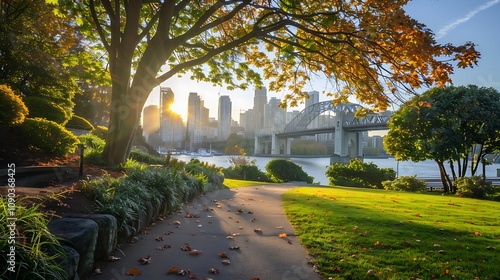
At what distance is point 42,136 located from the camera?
329 inches

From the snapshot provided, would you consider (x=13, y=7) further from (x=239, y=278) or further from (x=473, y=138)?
(x=473, y=138)

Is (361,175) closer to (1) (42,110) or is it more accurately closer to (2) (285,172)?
(2) (285,172)

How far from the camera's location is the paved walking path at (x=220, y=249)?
3.70 metres

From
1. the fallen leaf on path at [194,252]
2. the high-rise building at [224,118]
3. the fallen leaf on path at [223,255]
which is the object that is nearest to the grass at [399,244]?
the fallen leaf on path at [223,255]

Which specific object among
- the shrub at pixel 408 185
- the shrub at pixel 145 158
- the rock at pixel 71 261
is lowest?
the shrub at pixel 408 185

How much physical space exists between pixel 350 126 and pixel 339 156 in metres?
4.74

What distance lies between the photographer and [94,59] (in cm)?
1197

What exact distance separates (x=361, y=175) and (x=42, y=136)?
933 inches

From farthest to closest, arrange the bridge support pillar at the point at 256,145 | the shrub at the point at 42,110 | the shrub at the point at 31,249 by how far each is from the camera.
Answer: the bridge support pillar at the point at 256,145 < the shrub at the point at 42,110 < the shrub at the point at 31,249

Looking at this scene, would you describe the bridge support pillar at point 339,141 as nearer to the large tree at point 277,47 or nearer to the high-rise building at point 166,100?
the high-rise building at point 166,100

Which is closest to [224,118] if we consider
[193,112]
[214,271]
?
[193,112]

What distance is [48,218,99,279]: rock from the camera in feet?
10.1

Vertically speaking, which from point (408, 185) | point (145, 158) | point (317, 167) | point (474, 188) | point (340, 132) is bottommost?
point (408, 185)

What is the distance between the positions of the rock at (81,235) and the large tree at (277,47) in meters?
5.79
